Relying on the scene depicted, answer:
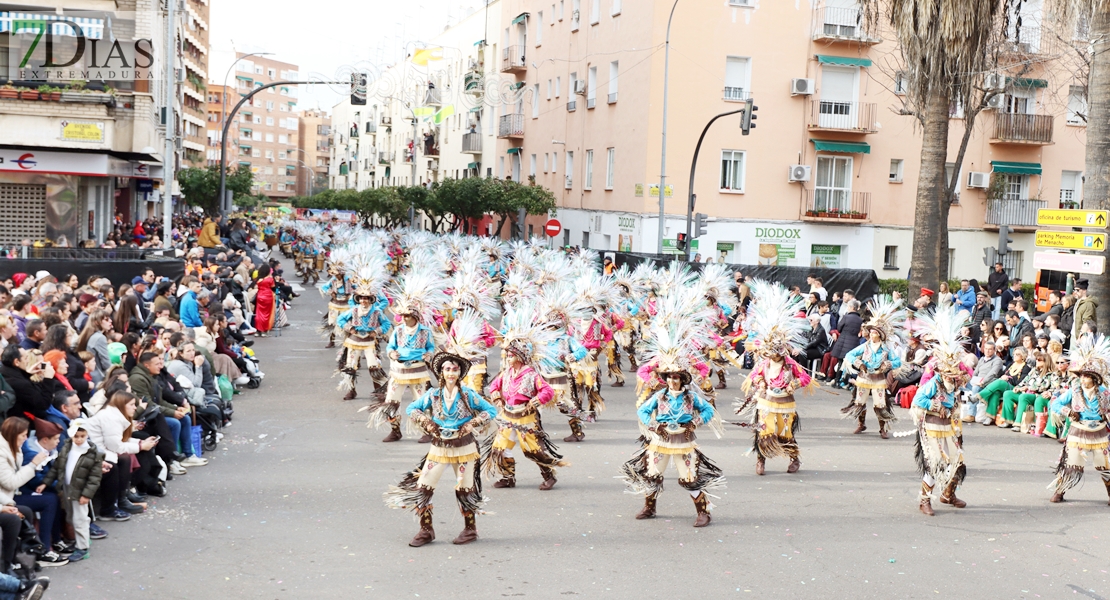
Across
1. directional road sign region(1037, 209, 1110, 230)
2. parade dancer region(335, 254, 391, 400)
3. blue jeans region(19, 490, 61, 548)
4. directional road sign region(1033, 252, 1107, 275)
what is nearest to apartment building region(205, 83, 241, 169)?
parade dancer region(335, 254, 391, 400)

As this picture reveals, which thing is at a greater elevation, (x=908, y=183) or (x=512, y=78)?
(x=512, y=78)

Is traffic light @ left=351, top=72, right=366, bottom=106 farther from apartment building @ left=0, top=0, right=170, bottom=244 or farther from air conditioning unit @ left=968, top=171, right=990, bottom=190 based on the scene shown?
air conditioning unit @ left=968, top=171, right=990, bottom=190

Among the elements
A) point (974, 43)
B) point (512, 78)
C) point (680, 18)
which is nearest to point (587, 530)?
point (974, 43)

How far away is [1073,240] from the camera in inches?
707

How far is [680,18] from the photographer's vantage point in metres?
37.0

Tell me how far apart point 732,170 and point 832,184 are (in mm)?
3952

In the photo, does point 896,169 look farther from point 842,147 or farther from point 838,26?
point 838,26

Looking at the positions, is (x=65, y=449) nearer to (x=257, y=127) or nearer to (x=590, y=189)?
(x=590, y=189)

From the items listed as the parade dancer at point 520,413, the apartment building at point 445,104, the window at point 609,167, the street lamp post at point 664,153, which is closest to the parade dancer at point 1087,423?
the parade dancer at point 520,413

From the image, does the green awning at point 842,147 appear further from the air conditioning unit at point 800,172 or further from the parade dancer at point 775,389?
the parade dancer at point 775,389

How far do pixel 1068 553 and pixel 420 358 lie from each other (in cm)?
777

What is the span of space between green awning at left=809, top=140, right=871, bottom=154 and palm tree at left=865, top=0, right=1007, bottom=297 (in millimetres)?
14870

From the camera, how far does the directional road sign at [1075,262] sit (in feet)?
57.7

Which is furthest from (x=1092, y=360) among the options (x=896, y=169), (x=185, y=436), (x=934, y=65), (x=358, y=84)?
(x=896, y=169)
